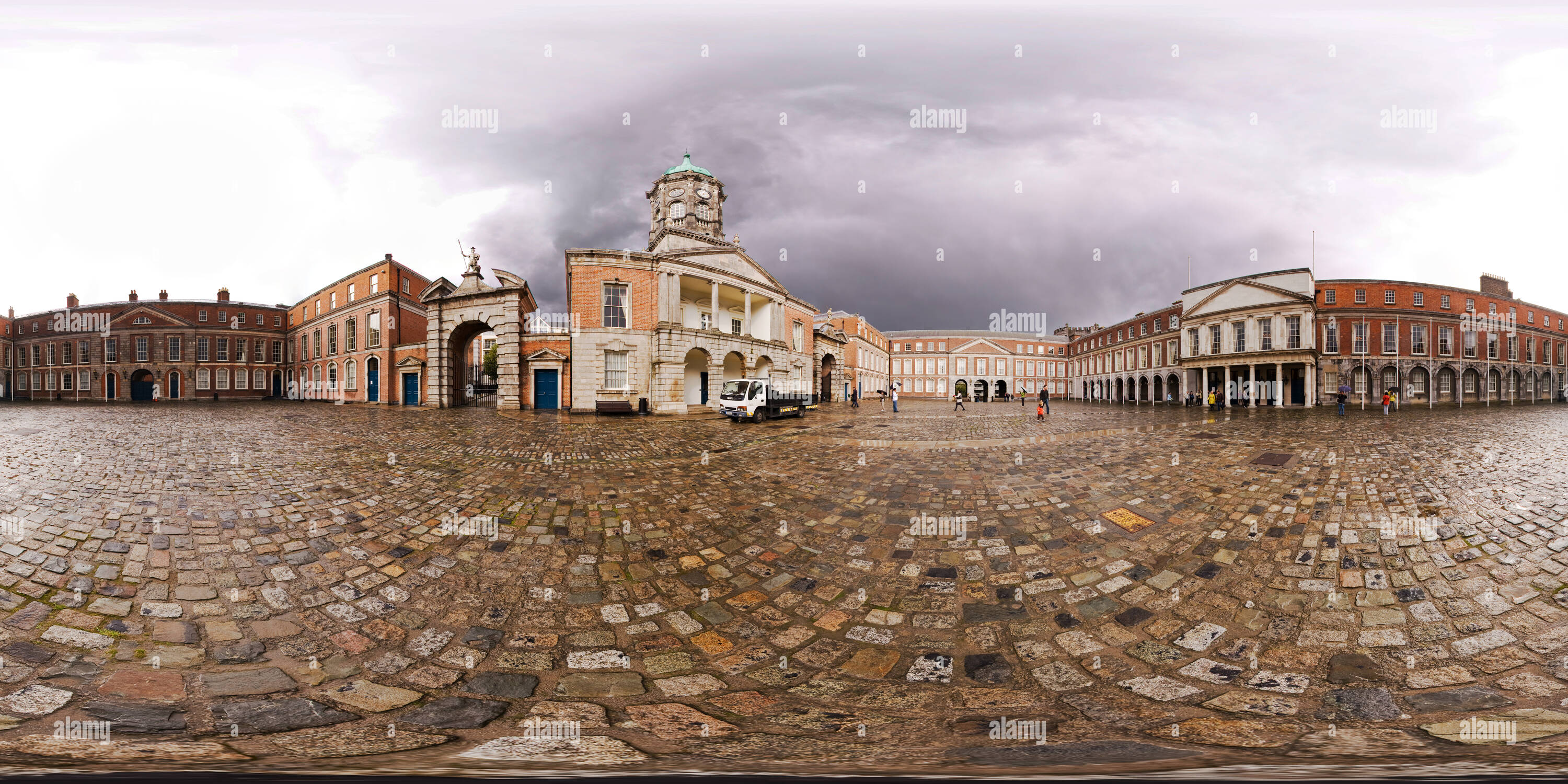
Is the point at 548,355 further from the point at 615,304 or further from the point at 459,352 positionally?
the point at 459,352

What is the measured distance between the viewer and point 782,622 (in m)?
3.86

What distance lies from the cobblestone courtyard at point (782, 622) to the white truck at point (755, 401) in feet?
43.5

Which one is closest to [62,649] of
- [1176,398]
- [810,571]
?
[810,571]

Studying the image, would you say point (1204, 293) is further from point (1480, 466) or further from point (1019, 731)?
point (1019, 731)

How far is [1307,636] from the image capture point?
12.0ft

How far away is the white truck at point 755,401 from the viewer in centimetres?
2138

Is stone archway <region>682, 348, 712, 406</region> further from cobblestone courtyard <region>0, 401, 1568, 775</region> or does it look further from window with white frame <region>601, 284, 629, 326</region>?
cobblestone courtyard <region>0, 401, 1568, 775</region>

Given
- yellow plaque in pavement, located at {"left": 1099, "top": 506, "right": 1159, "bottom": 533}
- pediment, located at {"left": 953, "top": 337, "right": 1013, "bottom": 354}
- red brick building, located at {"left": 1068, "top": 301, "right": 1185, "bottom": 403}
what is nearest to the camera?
yellow plaque in pavement, located at {"left": 1099, "top": 506, "right": 1159, "bottom": 533}

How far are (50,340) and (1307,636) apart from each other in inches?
3591

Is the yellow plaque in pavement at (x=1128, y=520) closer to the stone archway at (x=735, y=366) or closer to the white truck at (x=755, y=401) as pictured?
the white truck at (x=755, y=401)

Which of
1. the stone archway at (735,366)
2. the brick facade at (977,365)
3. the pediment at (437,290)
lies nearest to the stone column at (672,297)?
the stone archway at (735,366)

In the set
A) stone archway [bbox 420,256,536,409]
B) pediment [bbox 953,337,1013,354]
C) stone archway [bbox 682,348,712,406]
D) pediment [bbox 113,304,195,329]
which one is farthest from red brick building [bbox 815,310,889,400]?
pediment [bbox 113,304,195,329]

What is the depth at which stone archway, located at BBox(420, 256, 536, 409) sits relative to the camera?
2812cm

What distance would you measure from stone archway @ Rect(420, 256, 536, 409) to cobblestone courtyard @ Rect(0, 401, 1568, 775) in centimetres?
2057
